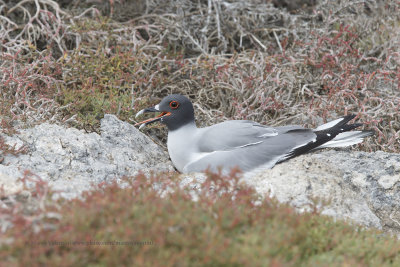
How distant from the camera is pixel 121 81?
5.57 m

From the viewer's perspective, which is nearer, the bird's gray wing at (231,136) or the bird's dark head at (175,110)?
the bird's gray wing at (231,136)

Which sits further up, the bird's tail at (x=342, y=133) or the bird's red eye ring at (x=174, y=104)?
the bird's red eye ring at (x=174, y=104)

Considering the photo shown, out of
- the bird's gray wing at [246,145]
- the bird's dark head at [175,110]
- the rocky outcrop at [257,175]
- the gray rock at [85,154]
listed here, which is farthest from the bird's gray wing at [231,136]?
the gray rock at [85,154]

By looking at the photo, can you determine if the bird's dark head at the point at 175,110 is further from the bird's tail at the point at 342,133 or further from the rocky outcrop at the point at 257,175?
the bird's tail at the point at 342,133

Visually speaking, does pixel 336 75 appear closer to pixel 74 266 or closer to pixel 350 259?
pixel 350 259

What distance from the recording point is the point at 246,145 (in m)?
4.30

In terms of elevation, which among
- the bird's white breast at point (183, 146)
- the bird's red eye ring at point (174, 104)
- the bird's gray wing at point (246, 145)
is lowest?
the bird's white breast at point (183, 146)

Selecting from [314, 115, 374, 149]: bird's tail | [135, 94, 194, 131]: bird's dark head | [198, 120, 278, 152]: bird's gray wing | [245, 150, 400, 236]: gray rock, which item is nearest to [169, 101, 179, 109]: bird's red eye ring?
[135, 94, 194, 131]: bird's dark head

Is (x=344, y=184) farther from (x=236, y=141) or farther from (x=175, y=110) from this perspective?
(x=175, y=110)

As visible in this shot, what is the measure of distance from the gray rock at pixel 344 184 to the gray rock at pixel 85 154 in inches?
49.0

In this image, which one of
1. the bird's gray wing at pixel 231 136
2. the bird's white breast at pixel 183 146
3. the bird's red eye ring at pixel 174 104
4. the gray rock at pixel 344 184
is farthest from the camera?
the bird's red eye ring at pixel 174 104

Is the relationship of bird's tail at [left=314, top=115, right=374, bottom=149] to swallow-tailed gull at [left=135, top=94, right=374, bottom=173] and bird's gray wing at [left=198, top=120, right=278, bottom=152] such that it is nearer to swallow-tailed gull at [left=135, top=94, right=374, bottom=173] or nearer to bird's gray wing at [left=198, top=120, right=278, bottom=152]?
swallow-tailed gull at [left=135, top=94, right=374, bottom=173]

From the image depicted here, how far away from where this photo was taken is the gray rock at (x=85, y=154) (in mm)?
4016

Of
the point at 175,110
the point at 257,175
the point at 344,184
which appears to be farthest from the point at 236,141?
the point at 344,184
